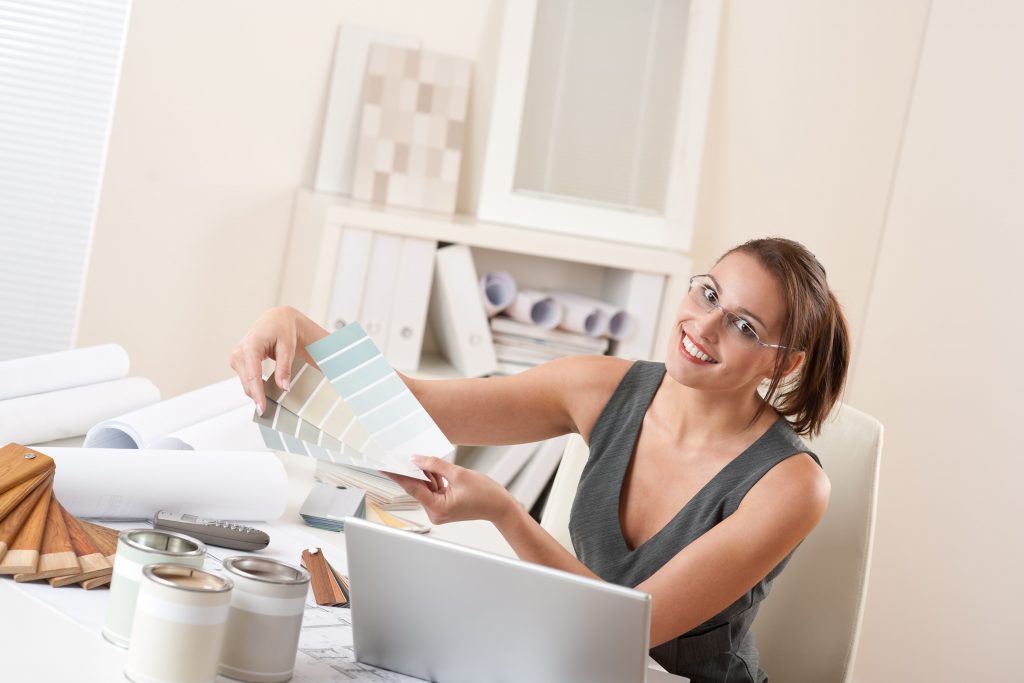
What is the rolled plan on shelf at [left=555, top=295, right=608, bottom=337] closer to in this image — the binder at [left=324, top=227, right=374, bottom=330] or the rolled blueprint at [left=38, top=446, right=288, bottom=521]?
the binder at [left=324, top=227, right=374, bottom=330]

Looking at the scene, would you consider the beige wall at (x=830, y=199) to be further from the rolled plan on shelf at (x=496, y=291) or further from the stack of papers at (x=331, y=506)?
the stack of papers at (x=331, y=506)

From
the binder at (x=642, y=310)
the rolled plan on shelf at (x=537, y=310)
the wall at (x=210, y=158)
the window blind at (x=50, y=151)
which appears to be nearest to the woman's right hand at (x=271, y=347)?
the rolled plan on shelf at (x=537, y=310)

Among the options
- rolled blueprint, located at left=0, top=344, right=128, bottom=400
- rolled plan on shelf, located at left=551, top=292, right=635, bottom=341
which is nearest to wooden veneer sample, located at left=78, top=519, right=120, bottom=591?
rolled blueprint, located at left=0, top=344, right=128, bottom=400

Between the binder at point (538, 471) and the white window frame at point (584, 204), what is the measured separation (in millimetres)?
570

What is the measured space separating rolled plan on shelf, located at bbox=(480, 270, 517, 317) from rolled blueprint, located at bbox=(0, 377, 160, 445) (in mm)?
1163

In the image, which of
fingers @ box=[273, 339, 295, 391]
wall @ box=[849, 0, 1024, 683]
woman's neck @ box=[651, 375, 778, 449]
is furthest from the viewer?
wall @ box=[849, 0, 1024, 683]

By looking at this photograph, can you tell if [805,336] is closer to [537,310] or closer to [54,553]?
[54,553]

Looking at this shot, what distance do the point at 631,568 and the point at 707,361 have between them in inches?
12.7

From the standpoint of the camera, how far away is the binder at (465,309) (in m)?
2.66

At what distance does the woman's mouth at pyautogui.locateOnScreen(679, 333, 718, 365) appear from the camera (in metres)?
1.51

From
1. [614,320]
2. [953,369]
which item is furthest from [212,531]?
[953,369]

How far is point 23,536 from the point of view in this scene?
106cm

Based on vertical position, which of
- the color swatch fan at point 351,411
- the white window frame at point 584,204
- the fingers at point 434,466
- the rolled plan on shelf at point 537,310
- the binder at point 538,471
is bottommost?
the binder at point 538,471

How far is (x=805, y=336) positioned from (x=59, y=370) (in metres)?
1.10
